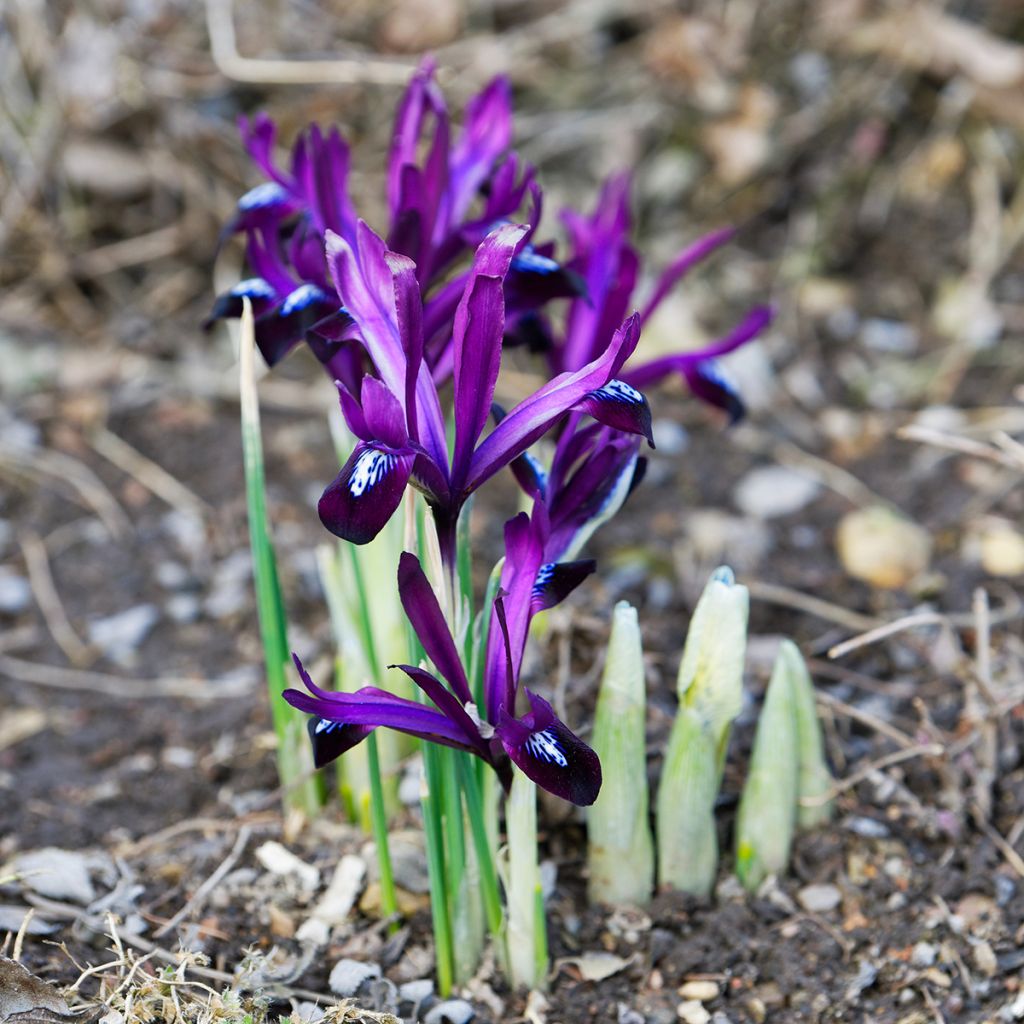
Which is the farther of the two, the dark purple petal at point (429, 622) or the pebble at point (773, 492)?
the pebble at point (773, 492)

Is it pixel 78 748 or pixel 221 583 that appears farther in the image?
pixel 221 583

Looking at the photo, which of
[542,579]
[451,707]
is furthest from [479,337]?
[451,707]

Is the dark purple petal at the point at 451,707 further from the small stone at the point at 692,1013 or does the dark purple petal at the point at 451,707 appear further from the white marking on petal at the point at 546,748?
the small stone at the point at 692,1013

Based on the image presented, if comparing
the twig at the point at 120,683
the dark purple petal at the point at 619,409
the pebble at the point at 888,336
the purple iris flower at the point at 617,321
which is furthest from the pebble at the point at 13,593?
the pebble at the point at 888,336

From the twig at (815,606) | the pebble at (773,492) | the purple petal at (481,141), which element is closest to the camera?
the purple petal at (481,141)

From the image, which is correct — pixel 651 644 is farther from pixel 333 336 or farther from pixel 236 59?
pixel 236 59

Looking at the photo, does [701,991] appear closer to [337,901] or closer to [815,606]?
[337,901]

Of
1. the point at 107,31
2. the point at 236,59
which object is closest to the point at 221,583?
the point at 236,59
